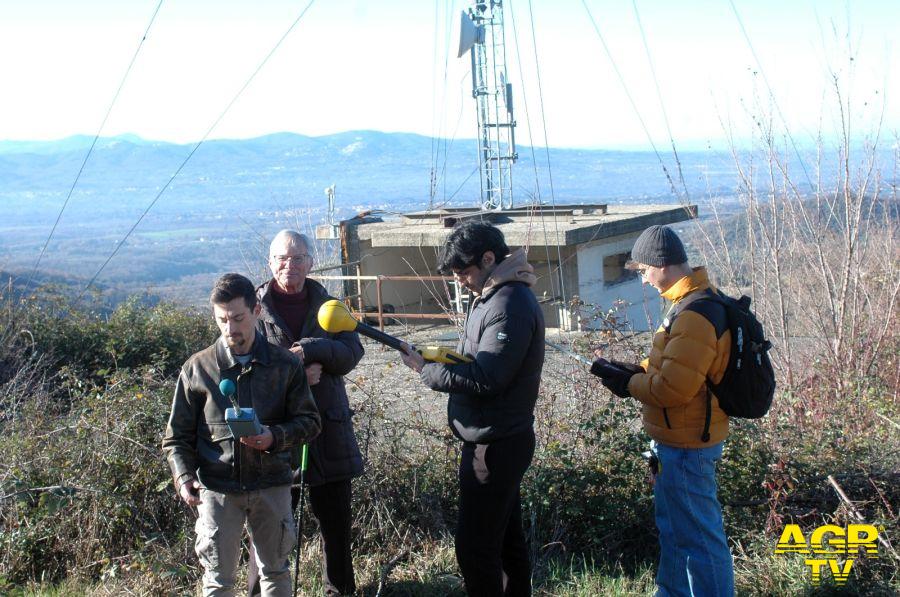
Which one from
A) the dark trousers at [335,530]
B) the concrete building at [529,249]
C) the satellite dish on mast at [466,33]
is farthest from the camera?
the concrete building at [529,249]

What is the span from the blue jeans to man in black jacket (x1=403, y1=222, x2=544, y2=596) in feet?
2.06

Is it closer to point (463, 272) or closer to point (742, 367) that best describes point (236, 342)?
point (463, 272)

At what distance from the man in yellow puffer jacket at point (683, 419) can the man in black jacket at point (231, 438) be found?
1.46 m

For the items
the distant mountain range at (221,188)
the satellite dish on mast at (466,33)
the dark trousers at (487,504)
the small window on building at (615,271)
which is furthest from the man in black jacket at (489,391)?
the small window on building at (615,271)

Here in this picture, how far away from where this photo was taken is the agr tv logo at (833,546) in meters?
4.23

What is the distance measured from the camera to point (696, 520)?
374 centimetres

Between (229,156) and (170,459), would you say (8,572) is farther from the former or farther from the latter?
(229,156)

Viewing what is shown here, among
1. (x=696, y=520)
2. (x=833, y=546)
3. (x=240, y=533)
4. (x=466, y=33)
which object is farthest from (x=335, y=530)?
(x=466, y=33)

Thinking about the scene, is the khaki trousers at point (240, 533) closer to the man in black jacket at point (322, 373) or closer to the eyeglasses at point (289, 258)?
the man in black jacket at point (322, 373)

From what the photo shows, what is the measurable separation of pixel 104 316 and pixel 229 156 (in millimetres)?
93175

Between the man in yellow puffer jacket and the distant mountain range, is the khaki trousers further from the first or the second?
the distant mountain range

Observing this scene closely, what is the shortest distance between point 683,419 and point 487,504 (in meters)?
0.90

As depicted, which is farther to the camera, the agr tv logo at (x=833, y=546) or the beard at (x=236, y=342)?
the agr tv logo at (x=833, y=546)

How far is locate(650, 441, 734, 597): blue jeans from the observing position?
12.3 ft
